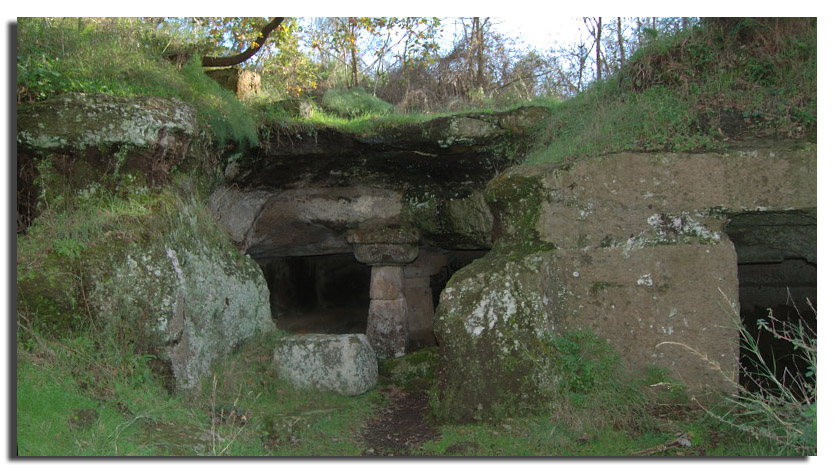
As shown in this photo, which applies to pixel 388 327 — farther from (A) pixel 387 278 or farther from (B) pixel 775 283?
(B) pixel 775 283

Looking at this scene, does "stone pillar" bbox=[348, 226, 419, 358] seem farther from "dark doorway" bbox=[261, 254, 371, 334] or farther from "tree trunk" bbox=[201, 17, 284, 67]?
"tree trunk" bbox=[201, 17, 284, 67]

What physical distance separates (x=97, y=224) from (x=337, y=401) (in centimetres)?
233

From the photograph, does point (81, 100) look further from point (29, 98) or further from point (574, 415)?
point (574, 415)

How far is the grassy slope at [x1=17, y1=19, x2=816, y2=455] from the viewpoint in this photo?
381 cm

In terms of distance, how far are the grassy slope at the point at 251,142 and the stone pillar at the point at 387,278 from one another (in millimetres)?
1772

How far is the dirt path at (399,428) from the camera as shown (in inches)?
173

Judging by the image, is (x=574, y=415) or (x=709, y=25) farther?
(x=709, y=25)

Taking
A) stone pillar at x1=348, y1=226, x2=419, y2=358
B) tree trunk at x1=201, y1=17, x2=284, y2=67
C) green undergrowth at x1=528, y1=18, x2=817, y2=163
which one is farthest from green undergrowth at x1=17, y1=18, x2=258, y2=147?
green undergrowth at x1=528, y1=18, x2=817, y2=163

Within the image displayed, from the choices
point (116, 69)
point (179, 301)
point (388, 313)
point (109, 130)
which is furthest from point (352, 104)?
point (179, 301)

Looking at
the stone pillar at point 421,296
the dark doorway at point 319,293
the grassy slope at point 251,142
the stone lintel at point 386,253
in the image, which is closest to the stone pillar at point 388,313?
the stone lintel at point 386,253

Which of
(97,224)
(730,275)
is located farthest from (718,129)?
(97,224)

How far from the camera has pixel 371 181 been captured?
7.51 metres

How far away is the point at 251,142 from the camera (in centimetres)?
615

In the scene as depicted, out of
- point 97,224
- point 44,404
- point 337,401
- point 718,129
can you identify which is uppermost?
point 718,129
